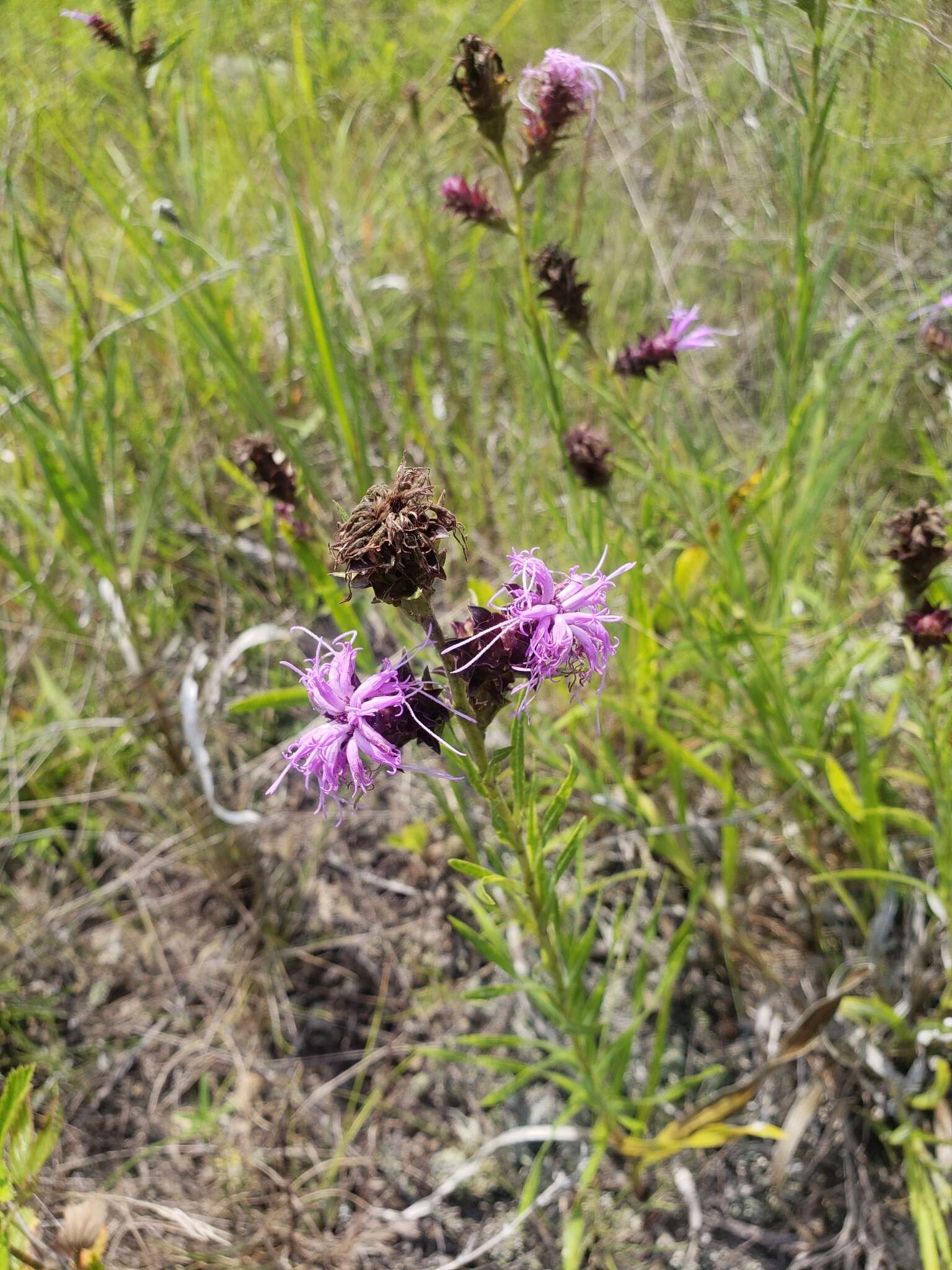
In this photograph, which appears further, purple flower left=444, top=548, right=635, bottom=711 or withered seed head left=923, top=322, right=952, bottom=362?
withered seed head left=923, top=322, right=952, bottom=362

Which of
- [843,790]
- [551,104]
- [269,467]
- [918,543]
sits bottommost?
[843,790]

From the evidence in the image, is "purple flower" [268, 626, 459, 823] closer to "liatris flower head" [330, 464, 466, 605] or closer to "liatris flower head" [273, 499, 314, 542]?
"liatris flower head" [330, 464, 466, 605]

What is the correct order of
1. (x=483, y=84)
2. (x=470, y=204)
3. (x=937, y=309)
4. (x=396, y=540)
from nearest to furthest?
(x=396, y=540) → (x=483, y=84) → (x=470, y=204) → (x=937, y=309)

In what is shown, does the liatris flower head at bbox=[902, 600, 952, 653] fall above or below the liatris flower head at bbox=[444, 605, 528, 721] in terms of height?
below

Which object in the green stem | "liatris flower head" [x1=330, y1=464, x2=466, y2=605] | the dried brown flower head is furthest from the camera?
the dried brown flower head

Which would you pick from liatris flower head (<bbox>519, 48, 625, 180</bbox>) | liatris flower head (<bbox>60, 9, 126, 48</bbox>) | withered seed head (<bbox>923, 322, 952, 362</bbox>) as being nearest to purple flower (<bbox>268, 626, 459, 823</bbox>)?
liatris flower head (<bbox>519, 48, 625, 180</bbox>)

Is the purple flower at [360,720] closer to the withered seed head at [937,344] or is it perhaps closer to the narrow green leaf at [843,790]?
the narrow green leaf at [843,790]

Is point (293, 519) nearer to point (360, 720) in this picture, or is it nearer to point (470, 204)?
point (470, 204)

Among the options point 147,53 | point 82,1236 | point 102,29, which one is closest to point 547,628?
point 82,1236

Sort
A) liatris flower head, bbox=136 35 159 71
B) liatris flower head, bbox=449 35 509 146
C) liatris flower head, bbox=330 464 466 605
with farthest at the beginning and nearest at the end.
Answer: liatris flower head, bbox=136 35 159 71
liatris flower head, bbox=449 35 509 146
liatris flower head, bbox=330 464 466 605
